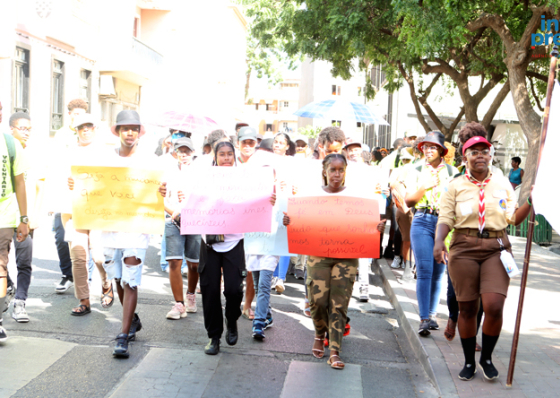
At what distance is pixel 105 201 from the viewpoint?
571cm

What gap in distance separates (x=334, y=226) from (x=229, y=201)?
946 mm

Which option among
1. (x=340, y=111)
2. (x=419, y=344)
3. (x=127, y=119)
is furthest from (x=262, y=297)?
(x=340, y=111)

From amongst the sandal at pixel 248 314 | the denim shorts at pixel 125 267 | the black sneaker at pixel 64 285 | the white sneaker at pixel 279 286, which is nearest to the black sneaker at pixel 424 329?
the sandal at pixel 248 314

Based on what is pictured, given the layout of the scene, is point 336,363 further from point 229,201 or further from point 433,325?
point 229,201

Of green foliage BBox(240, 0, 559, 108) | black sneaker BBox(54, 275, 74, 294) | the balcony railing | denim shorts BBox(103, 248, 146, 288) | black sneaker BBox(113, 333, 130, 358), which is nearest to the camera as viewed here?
black sneaker BBox(113, 333, 130, 358)

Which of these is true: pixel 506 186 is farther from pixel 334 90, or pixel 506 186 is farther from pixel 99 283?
pixel 334 90

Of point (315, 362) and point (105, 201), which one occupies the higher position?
point (105, 201)

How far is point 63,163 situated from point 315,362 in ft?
10.1

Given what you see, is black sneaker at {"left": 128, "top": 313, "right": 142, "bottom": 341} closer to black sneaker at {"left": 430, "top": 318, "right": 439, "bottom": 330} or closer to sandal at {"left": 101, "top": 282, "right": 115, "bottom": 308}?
sandal at {"left": 101, "top": 282, "right": 115, "bottom": 308}

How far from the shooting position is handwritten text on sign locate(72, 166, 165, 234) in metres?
5.61

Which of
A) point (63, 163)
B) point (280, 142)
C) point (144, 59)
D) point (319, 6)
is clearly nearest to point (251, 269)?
point (63, 163)

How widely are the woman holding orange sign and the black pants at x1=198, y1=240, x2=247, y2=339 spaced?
0.62 metres

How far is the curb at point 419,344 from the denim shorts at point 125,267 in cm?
252

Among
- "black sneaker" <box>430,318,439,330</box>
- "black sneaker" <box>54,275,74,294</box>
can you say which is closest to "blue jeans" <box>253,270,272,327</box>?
"black sneaker" <box>430,318,439,330</box>
